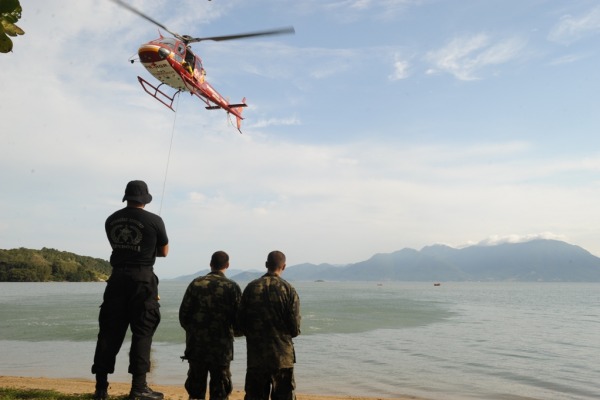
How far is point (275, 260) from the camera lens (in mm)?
5738

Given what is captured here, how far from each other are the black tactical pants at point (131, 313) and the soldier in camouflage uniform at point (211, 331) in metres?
0.45

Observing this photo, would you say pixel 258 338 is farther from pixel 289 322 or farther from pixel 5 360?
pixel 5 360

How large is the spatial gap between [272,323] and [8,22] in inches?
156

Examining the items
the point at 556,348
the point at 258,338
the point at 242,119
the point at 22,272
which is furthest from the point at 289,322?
the point at 22,272

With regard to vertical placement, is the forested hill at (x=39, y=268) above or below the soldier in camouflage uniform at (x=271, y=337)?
below

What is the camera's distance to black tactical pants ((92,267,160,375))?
574cm

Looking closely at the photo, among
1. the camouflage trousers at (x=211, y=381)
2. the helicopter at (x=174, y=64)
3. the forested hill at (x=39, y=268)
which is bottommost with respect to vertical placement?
the forested hill at (x=39, y=268)

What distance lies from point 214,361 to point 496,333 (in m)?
27.8

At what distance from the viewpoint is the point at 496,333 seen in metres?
29.4

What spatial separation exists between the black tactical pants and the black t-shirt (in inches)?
4.7

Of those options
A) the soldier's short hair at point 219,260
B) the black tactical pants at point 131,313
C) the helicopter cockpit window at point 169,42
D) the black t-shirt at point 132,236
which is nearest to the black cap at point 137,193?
the black t-shirt at point 132,236

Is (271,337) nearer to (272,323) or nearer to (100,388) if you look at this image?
(272,323)

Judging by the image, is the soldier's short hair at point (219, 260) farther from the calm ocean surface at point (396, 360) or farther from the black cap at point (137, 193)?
the calm ocean surface at point (396, 360)

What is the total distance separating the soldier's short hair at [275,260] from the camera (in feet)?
18.8
